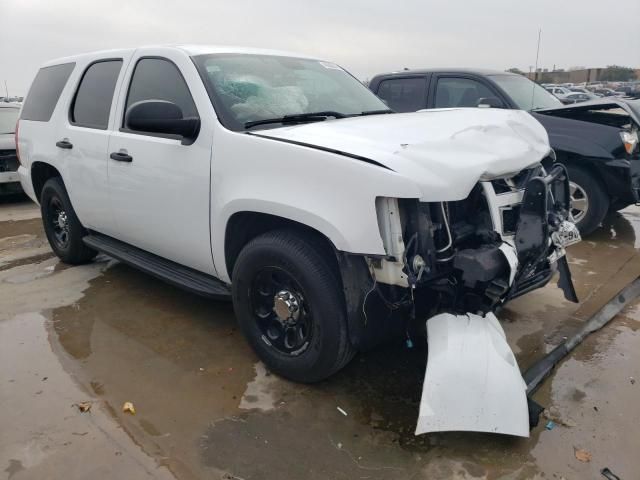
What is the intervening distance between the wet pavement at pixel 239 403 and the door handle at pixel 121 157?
121 cm

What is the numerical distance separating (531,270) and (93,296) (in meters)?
3.50

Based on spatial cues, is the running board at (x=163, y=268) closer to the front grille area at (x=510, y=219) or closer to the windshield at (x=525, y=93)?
the front grille area at (x=510, y=219)

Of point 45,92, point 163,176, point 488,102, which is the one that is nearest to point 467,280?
point 163,176

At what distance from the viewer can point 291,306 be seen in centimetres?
299

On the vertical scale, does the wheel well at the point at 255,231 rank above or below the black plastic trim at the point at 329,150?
below

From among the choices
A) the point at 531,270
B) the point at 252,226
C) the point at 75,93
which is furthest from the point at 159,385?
the point at 75,93

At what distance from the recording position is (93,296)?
4.55 metres

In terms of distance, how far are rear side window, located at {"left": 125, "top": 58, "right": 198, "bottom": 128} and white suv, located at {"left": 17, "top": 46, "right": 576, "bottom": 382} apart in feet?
0.05

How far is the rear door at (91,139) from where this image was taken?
13.6 feet

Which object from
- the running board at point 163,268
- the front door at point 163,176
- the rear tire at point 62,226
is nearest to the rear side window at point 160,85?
the front door at point 163,176

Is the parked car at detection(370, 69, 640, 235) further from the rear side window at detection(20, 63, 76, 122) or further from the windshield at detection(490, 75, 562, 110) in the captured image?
the rear side window at detection(20, 63, 76, 122)

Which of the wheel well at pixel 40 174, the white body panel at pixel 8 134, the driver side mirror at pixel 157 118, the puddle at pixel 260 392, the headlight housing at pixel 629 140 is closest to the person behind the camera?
the puddle at pixel 260 392

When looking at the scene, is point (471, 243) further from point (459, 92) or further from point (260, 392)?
point (459, 92)

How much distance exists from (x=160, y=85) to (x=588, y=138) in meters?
4.50
